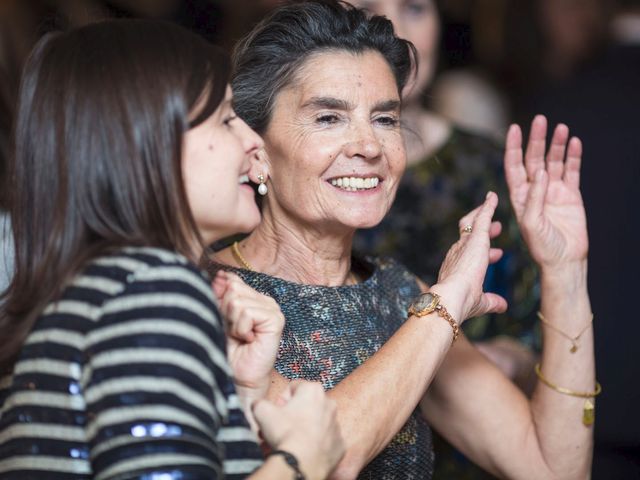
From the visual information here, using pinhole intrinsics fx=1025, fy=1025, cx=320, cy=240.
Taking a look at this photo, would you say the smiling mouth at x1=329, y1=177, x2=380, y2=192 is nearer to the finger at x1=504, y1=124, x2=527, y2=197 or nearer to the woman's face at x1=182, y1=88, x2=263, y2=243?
the finger at x1=504, y1=124, x2=527, y2=197

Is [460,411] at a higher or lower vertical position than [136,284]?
lower

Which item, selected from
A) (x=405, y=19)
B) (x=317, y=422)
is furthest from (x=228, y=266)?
(x=405, y=19)

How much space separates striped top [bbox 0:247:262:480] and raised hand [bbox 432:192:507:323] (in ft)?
2.20

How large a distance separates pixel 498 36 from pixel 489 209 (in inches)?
97.0

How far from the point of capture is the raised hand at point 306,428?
1430 millimetres

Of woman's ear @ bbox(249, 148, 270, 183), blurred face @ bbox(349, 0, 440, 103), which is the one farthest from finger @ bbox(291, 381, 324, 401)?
blurred face @ bbox(349, 0, 440, 103)

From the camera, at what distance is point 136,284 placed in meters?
1.32

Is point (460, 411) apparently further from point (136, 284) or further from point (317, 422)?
point (136, 284)

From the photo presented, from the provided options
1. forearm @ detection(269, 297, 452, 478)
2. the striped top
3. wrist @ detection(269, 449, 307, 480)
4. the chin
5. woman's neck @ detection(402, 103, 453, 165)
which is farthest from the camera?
woman's neck @ detection(402, 103, 453, 165)

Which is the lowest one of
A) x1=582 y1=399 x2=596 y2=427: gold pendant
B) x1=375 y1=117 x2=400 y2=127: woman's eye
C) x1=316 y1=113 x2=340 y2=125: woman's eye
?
x1=582 y1=399 x2=596 y2=427: gold pendant

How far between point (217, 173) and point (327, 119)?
2.18ft

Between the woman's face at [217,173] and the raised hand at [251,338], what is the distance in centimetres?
11

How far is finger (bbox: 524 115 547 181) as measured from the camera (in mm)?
2279

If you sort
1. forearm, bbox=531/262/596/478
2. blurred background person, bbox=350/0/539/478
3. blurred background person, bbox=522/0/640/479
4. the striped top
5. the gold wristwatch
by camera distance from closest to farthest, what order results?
the striped top
the gold wristwatch
forearm, bbox=531/262/596/478
blurred background person, bbox=522/0/640/479
blurred background person, bbox=350/0/539/478
